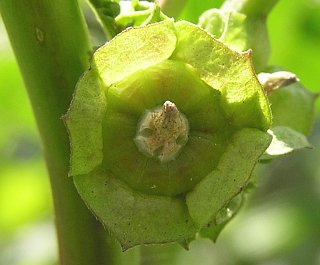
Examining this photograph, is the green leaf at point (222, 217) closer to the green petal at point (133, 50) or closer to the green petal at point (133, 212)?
the green petal at point (133, 212)

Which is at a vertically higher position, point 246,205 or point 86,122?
point 86,122

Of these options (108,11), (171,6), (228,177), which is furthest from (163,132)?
(171,6)

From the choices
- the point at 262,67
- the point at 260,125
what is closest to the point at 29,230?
the point at 262,67

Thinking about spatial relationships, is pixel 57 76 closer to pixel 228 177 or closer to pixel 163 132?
pixel 163 132

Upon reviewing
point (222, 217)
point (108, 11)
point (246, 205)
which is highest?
point (108, 11)

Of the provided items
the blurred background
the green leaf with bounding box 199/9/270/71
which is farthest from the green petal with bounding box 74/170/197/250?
the blurred background

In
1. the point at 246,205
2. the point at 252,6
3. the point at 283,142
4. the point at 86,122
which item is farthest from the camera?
the point at 246,205

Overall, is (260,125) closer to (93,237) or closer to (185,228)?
(185,228)
